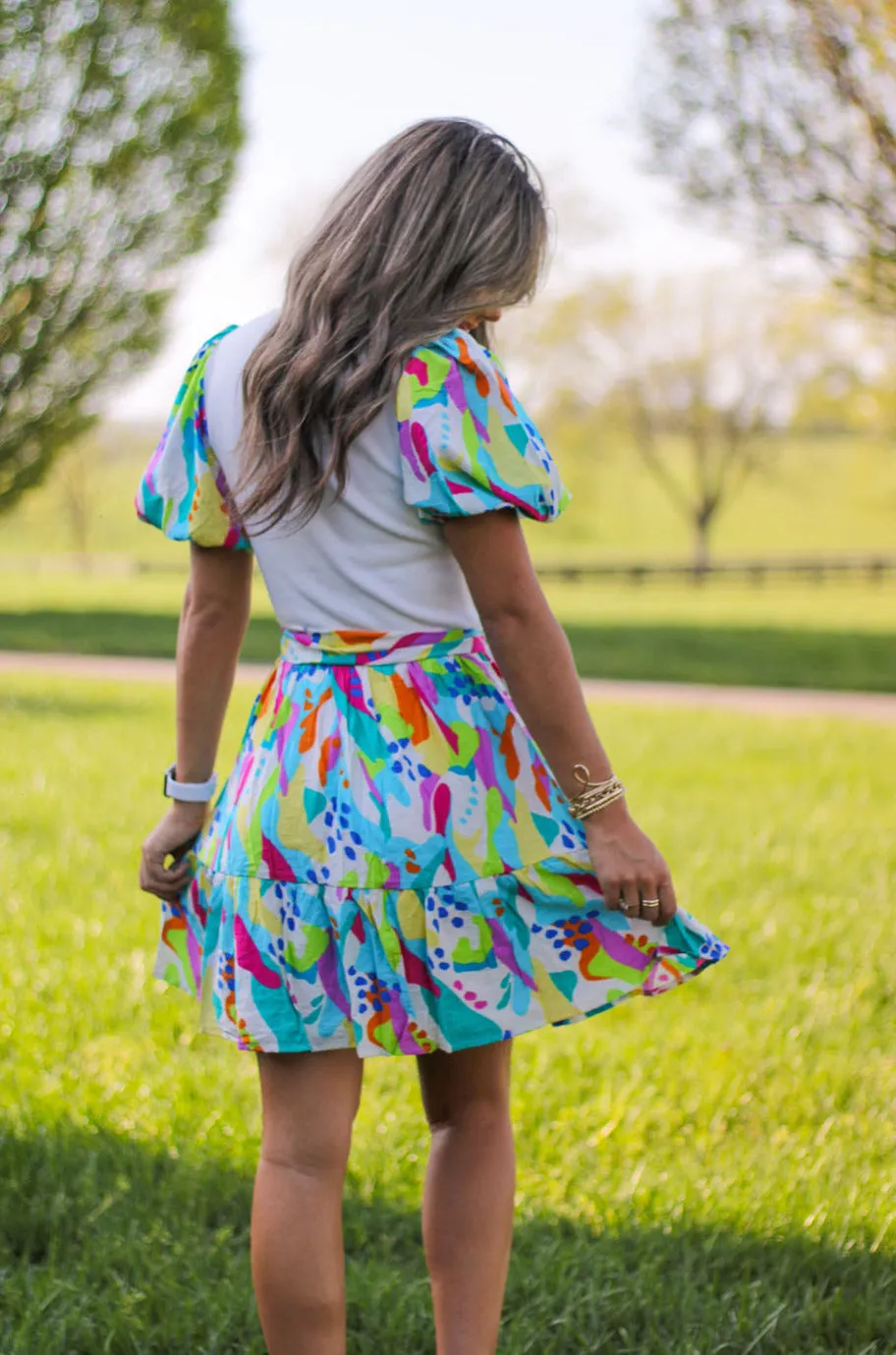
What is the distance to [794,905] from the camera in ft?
17.1

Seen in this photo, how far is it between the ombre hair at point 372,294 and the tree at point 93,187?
11160mm

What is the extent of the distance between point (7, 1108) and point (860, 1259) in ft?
6.32

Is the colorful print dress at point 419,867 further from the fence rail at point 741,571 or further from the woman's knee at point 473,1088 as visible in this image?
the fence rail at point 741,571

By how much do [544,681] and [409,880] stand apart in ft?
1.06

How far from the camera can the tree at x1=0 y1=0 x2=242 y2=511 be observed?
1205 cm

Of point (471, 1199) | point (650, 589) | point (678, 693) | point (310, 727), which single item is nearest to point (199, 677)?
point (310, 727)

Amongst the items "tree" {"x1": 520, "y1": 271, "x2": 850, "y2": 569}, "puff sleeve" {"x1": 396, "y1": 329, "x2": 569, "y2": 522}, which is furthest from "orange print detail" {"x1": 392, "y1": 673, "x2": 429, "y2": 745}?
"tree" {"x1": 520, "y1": 271, "x2": 850, "y2": 569}

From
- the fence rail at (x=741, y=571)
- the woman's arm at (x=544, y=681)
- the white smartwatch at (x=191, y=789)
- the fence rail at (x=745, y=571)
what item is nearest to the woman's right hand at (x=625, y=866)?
the woman's arm at (x=544, y=681)

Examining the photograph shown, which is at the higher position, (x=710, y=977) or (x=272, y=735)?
(x=272, y=735)

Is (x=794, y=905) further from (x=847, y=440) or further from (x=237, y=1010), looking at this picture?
(x=847, y=440)

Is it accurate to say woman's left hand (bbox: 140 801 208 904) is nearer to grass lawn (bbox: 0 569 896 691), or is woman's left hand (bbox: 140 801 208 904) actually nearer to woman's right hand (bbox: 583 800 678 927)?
woman's right hand (bbox: 583 800 678 927)

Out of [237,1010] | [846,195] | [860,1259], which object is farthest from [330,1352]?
[846,195]

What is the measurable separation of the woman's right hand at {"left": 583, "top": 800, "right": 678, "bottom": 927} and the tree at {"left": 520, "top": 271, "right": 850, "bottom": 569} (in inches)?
1871

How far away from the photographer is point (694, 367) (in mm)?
52719
